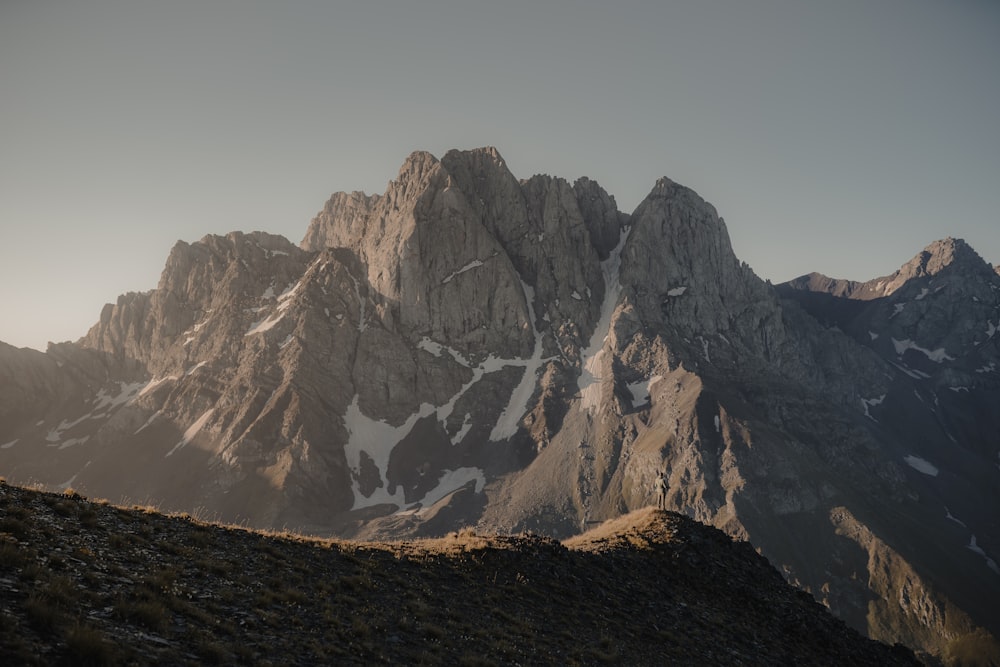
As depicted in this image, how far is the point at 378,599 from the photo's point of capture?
21719 millimetres

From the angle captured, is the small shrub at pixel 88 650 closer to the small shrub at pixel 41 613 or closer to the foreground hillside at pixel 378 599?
the foreground hillside at pixel 378 599

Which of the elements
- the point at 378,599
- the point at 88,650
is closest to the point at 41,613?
the point at 88,650

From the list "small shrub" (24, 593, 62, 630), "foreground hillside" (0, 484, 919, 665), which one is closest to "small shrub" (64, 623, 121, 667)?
"foreground hillside" (0, 484, 919, 665)

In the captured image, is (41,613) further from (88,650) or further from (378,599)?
(378,599)

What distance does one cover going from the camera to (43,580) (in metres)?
14.2

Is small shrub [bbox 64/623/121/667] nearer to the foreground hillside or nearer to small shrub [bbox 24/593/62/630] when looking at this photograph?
the foreground hillside

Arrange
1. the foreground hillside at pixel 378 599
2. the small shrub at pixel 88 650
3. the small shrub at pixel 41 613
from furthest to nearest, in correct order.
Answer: the foreground hillside at pixel 378 599
the small shrub at pixel 41 613
the small shrub at pixel 88 650

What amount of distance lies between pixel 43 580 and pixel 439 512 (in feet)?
592

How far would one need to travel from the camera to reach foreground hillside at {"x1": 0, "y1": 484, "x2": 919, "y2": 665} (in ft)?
46.0

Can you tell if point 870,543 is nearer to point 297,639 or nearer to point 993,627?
point 993,627

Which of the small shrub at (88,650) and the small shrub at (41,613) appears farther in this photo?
the small shrub at (41,613)

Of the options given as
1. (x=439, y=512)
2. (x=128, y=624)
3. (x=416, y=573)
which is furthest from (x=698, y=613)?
(x=439, y=512)

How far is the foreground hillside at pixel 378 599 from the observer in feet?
46.0

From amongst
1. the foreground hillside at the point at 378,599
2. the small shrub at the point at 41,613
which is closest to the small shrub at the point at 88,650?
the foreground hillside at the point at 378,599
